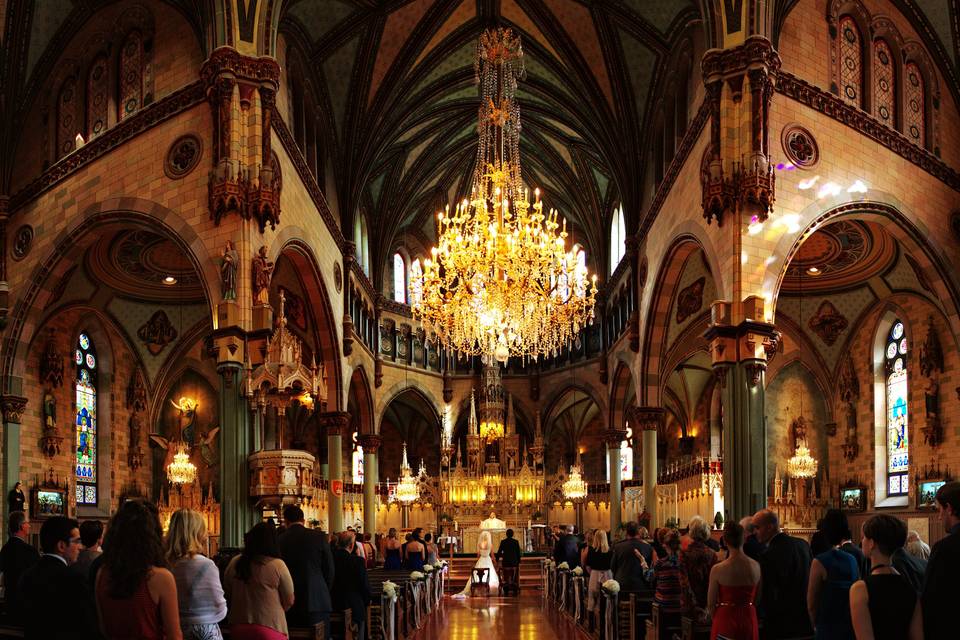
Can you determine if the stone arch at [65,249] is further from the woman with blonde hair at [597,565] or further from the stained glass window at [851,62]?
the stained glass window at [851,62]

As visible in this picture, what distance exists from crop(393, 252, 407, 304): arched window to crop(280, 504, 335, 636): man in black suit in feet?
94.6

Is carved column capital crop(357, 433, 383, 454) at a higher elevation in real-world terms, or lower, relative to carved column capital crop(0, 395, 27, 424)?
lower

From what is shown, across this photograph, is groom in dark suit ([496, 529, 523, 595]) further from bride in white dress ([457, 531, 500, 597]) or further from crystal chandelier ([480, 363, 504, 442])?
crystal chandelier ([480, 363, 504, 442])

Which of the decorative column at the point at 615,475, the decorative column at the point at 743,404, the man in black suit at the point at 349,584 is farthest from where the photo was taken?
the decorative column at the point at 615,475

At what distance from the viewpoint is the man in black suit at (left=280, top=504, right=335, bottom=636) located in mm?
8766

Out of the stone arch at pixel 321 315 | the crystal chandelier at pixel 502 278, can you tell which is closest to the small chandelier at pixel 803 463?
the crystal chandelier at pixel 502 278

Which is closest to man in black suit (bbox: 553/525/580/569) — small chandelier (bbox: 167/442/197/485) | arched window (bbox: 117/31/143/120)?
small chandelier (bbox: 167/442/197/485)

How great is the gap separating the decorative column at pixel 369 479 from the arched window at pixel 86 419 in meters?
9.10

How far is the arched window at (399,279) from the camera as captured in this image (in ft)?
124

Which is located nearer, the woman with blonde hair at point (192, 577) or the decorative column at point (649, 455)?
the woman with blonde hair at point (192, 577)

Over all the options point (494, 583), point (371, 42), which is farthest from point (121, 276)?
point (494, 583)

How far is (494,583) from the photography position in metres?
24.5

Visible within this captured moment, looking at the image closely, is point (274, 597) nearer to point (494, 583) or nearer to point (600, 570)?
point (600, 570)

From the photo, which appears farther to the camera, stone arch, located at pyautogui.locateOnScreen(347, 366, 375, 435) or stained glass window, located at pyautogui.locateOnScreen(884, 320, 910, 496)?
stone arch, located at pyautogui.locateOnScreen(347, 366, 375, 435)
